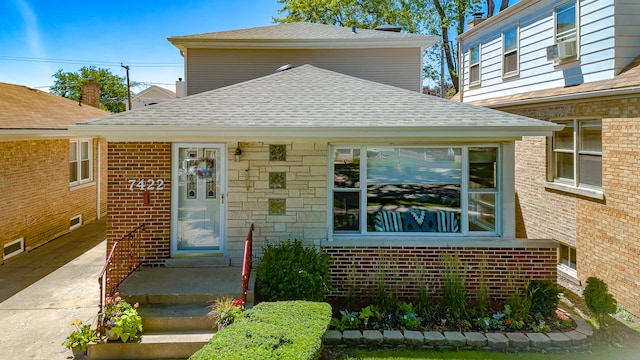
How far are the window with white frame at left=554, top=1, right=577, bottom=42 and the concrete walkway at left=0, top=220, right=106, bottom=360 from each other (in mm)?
11064

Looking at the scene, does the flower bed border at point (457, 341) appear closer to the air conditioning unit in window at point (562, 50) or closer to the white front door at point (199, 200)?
the white front door at point (199, 200)

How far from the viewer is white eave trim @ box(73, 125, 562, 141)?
619 cm

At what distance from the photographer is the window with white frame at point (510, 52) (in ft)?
36.9

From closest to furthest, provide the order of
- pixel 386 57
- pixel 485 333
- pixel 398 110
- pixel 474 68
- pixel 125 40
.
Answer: pixel 485 333, pixel 398 110, pixel 386 57, pixel 474 68, pixel 125 40

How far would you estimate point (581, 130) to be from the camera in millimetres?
8500

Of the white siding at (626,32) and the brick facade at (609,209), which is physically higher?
the white siding at (626,32)

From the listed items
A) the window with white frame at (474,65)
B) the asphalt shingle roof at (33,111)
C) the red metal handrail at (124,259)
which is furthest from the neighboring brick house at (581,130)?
the asphalt shingle roof at (33,111)

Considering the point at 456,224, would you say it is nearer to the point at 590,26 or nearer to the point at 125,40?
the point at 590,26

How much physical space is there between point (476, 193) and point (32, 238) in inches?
418

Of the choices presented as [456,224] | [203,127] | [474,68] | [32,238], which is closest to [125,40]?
[32,238]

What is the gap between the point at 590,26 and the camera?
824cm

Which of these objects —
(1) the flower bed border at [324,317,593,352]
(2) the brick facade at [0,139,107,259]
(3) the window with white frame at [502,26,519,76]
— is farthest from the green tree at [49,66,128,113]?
(1) the flower bed border at [324,317,593,352]

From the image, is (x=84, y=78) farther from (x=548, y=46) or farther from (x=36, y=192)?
(x=548, y=46)

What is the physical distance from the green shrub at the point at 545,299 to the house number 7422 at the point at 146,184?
662cm
